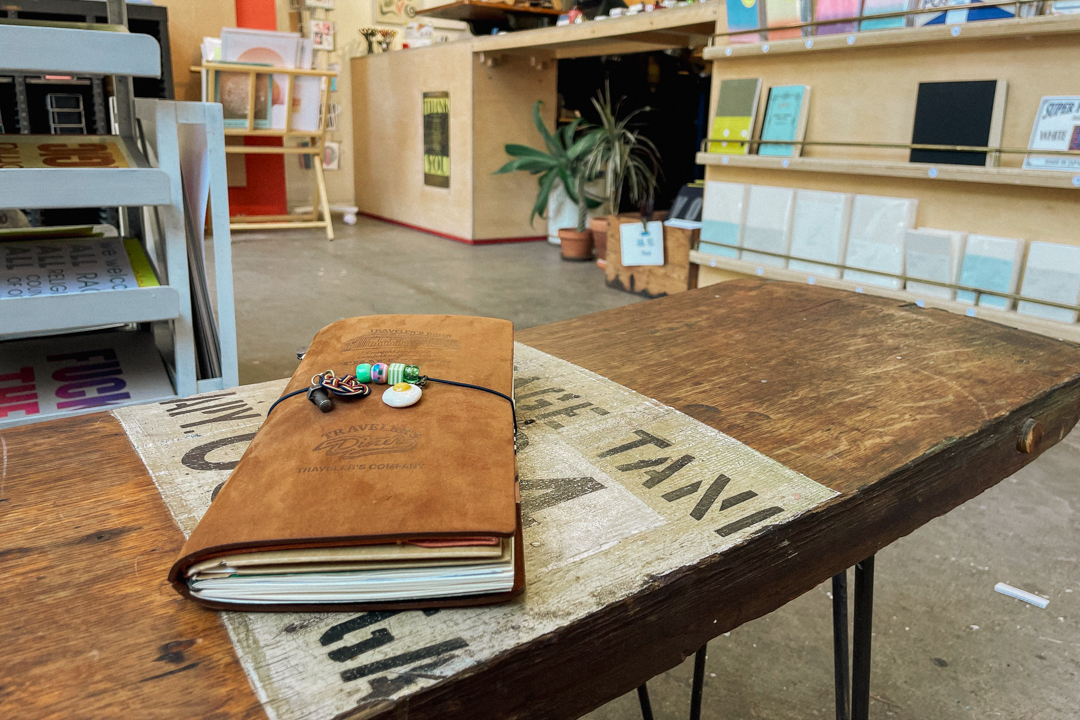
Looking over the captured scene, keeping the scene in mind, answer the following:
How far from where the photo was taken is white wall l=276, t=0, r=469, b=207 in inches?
230

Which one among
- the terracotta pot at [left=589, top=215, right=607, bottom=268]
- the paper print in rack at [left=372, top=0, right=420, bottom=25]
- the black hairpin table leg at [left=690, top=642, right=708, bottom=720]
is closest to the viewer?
the black hairpin table leg at [left=690, top=642, right=708, bottom=720]

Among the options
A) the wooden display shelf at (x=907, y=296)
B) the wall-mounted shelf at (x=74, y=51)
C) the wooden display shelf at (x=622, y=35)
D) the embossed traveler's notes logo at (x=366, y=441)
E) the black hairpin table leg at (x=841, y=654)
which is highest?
the wooden display shelf at (x=622, y=35)

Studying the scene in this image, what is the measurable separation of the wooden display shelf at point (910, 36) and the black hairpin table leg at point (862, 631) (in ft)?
5.32

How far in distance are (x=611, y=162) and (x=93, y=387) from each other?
2.85 m

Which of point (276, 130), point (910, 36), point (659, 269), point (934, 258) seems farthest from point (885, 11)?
point (276, 130)

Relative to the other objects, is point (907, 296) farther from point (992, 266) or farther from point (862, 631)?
point (862, 631)

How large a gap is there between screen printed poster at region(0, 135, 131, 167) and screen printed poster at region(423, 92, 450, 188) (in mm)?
3608

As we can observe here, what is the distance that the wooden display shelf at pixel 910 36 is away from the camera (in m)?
1.76

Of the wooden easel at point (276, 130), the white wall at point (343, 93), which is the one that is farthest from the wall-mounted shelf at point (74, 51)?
the white wall at point (343, 93)

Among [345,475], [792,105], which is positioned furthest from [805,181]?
[345,475]

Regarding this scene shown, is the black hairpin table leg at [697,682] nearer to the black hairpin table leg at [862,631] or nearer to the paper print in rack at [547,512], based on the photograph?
the black hairpin table leg at [862,631]

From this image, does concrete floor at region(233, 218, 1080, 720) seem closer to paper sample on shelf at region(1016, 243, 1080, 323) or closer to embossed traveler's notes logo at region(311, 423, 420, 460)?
paper sample on shelf at region(1016, 243, 1080, 323)


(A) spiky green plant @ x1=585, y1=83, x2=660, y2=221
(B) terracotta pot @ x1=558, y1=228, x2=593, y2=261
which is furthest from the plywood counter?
(B) terracotta pot @ x1=558, y1=228, x2=593, y2=261

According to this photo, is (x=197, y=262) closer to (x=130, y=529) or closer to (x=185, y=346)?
(x=185, y=346)
